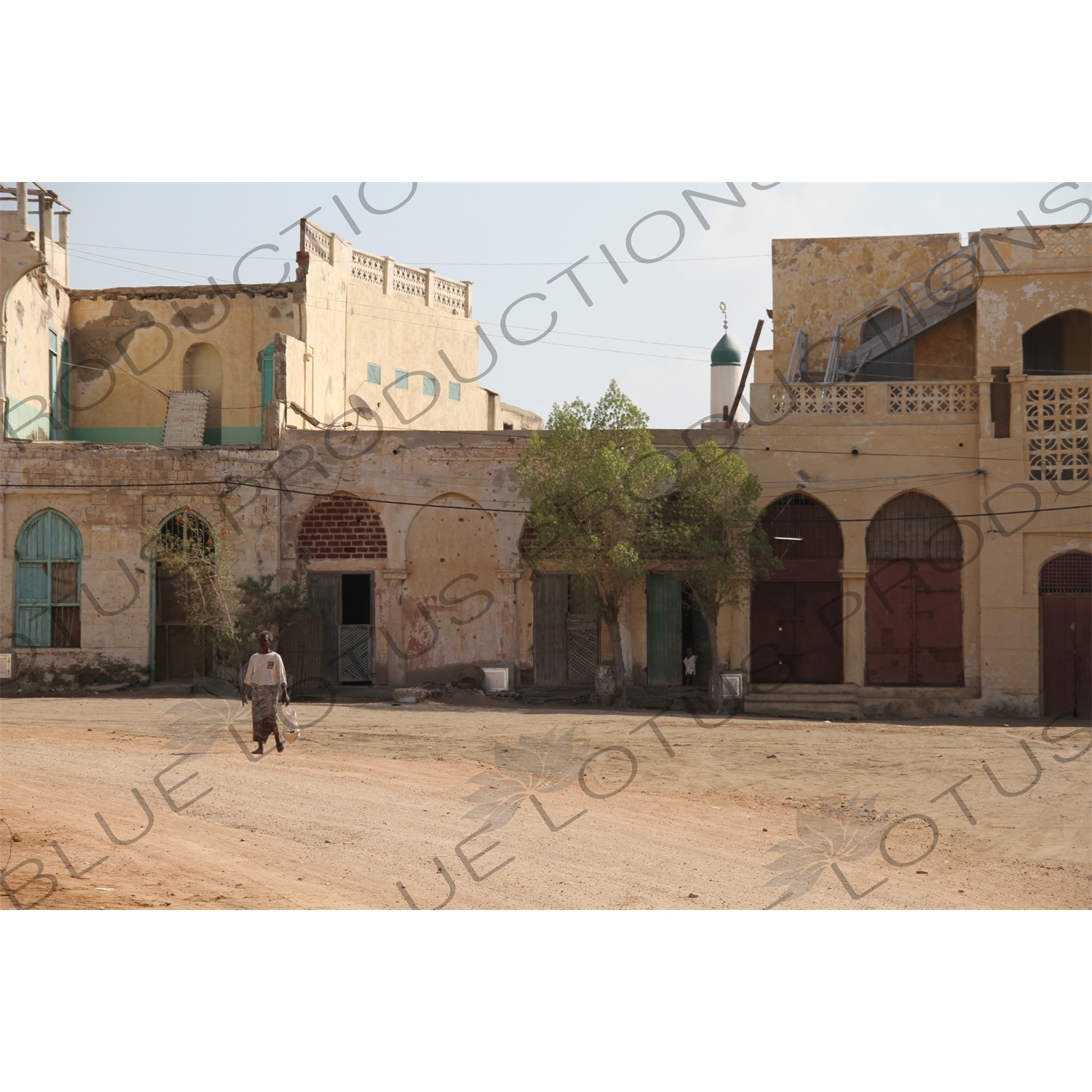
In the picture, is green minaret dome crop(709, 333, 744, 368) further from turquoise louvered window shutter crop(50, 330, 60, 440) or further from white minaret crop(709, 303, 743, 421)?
turquoise louvered window shutter crop(50, 330, 60, 440)

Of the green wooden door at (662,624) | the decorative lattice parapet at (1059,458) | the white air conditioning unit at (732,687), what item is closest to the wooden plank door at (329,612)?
the green wooden door at (662,624)

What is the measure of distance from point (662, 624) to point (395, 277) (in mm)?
12337

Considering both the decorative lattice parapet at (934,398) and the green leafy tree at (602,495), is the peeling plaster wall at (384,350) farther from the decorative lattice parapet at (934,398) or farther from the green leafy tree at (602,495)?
the decorative lattice parapet at (934,398)

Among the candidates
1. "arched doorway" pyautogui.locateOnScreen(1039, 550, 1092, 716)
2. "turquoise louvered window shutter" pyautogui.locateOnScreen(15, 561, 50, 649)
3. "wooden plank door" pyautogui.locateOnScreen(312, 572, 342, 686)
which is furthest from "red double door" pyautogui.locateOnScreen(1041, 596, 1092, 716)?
"turquoise louvered window shutter" pyautogui.locateOnScreen(15, 561, 50, 649)

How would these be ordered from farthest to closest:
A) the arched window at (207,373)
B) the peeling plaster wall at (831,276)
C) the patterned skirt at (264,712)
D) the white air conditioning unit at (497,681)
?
the arched window at (207,373) → the peeling plaster wall at (831,276) → the white air conditioning unit at (497,681) → the patterned skirt at (264,712)

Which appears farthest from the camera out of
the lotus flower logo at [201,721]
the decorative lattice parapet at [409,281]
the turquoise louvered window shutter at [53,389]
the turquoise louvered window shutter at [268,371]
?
the decorative lattice parapet at [409,281]

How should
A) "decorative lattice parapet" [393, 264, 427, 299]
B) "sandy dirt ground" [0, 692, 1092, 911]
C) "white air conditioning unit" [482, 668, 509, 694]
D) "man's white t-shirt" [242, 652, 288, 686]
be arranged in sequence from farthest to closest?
1. "decorative lattice parapet" [393, 264, 427, 299]
2. "white air conditioning unit" [482, 668, 509, 694]
3. "man's white t-shirt" [242, 652, 288, 686]
4. "sandy dirt ground" [0, 692, 1092, 911]

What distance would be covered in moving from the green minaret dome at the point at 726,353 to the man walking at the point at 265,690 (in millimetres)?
17448

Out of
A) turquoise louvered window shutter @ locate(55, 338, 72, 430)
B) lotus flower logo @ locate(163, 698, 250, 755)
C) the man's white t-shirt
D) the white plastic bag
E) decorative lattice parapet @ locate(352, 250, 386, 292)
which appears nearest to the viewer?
the man's white t-shirt

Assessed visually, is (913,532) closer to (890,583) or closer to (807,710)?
(890,583)

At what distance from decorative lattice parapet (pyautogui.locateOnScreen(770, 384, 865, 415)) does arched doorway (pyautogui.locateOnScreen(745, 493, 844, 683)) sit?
1.49m

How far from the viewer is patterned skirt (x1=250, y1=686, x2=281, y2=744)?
13547 mm

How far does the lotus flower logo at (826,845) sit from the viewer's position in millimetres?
9219

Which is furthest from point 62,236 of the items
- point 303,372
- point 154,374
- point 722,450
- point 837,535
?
point 837,535
